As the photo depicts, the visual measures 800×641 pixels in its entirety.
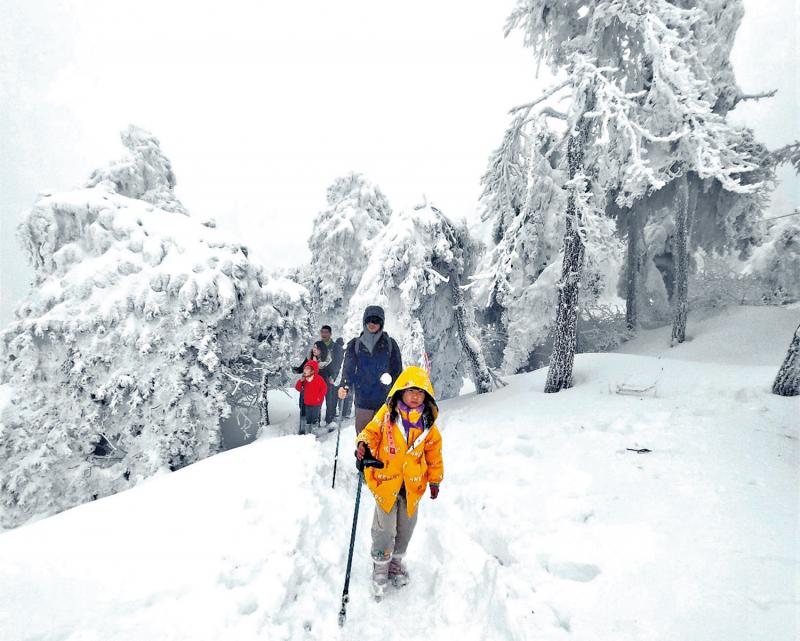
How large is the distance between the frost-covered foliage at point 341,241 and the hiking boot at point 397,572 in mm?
15422

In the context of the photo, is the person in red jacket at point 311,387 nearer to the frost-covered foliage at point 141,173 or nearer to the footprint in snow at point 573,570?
the footprint in snow at point 573,570

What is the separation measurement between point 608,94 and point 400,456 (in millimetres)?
8178

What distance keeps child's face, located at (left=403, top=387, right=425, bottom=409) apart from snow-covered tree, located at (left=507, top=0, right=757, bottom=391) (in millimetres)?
6026

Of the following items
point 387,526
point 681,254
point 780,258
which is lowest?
point 387,526

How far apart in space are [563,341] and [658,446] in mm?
3942

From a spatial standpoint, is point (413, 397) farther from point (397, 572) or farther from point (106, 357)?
point (106, 357)

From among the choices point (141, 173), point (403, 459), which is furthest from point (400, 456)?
Result: point (141, 173)

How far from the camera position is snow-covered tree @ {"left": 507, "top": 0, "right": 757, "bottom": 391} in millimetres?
6982

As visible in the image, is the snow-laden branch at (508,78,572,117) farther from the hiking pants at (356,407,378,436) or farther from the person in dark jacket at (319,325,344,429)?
the hiking pants at (356,407,378,436)

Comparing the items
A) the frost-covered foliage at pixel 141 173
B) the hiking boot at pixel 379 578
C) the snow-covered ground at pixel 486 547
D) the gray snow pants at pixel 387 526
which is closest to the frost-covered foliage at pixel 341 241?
the frost-covered foliage at pixel 141 173

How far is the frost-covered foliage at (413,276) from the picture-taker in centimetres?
941

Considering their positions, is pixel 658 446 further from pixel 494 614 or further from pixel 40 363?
pixel 40 363

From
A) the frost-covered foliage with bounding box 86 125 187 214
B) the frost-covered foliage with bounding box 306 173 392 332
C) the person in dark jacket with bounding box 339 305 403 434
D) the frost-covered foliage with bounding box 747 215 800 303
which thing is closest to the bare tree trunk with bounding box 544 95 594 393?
the person in dark jacket with bounding box 339 305 403 434

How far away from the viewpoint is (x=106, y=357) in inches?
370
